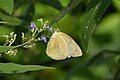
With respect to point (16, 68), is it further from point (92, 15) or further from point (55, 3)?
point (55, 3)

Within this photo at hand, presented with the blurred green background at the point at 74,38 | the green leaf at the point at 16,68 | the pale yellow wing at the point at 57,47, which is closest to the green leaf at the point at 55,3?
the blurred green background at the point at 74,38

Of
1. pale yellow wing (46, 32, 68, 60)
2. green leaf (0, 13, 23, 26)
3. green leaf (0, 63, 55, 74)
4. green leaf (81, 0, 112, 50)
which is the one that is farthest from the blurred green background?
green leaf (0, 63, 55, 74)

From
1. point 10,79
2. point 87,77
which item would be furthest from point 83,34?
point 87,77

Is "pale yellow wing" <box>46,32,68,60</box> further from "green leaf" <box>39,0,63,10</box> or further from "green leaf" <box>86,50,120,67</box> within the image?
"green leaf" <box>86,50,120,67</box>

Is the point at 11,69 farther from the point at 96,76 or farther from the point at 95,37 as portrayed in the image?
the point at 95,37

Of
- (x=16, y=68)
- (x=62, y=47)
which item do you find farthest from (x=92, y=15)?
(x=16, y=68)
